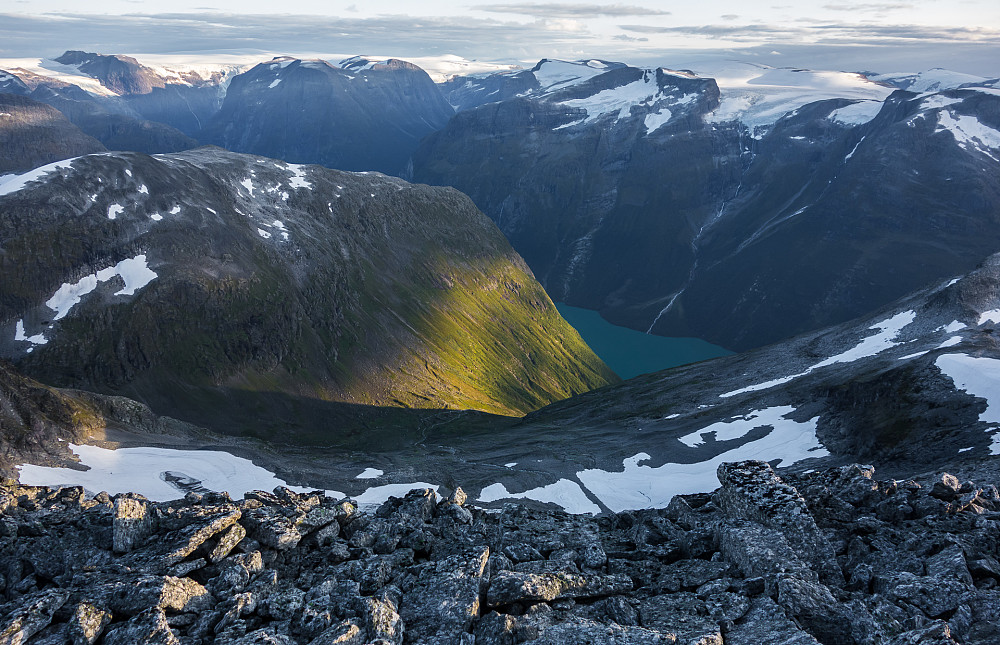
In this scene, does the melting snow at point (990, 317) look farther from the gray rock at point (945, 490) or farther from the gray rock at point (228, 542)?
the gray rock at point (228, 542)

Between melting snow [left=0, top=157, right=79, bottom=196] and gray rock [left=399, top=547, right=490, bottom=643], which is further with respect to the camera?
melting snow [left=0, top=157, right=79, bottom=196]

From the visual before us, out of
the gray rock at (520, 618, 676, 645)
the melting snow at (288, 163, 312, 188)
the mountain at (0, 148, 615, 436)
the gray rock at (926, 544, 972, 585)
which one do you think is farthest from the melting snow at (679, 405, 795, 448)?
the melting snow at (288, 163, 312, 188)

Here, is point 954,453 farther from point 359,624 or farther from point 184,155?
point 184,155

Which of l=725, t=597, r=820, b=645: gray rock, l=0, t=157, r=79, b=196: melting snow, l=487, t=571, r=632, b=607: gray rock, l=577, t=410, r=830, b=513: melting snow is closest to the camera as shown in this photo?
l=725, t=597, r=820, b=645: gray rock

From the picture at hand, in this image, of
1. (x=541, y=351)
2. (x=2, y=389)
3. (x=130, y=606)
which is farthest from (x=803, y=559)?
(x=541, y=351)

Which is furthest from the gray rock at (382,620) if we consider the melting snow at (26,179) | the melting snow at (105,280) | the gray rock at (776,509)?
the melting snow at (26,179)

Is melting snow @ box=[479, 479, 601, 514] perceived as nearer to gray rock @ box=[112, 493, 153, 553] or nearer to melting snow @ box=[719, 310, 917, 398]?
gray rock @ box=[112, 493, 153, 553]

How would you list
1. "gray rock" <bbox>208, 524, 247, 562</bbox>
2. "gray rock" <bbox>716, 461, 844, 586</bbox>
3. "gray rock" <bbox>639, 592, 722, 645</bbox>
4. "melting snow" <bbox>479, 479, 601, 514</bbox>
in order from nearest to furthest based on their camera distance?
1. "gray rock" <bbox>639, 592, 722, 645</bbox>
2. "gray rock" <bbox>716, 461, 844, 586</bbox>
3. "gray rock" <bbox>208, 524, 247, 562</bbox>
4. "melting snow" <bbox>479, 479, 601, 514</bbox>
